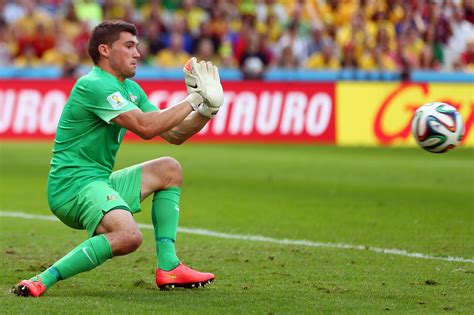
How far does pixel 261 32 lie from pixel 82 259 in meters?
19.5

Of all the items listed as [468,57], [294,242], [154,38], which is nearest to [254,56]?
[154,38]

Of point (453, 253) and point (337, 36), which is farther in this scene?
point (337, 36)

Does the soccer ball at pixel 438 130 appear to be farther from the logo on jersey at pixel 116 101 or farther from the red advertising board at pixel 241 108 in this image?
the red advertising board at pixel 241 108

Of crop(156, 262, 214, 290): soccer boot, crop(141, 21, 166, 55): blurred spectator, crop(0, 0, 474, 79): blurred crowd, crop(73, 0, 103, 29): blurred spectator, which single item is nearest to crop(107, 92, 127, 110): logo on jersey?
crop(156, 262, 214, 290): soccer boot

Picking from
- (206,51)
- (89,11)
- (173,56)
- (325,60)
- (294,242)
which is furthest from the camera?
(89,11)

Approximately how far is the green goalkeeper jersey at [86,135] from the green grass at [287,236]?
29.1 inches

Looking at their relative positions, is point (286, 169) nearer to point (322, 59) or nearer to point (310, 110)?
point (310, 110)

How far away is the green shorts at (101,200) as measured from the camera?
273 inches

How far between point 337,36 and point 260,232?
53.0 feet

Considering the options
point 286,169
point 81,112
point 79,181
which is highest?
point 81,112

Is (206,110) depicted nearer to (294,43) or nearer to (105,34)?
(105,34)

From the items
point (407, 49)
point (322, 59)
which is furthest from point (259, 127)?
point (407, 49)

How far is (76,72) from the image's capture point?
878 inches

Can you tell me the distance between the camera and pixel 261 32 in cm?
2592
